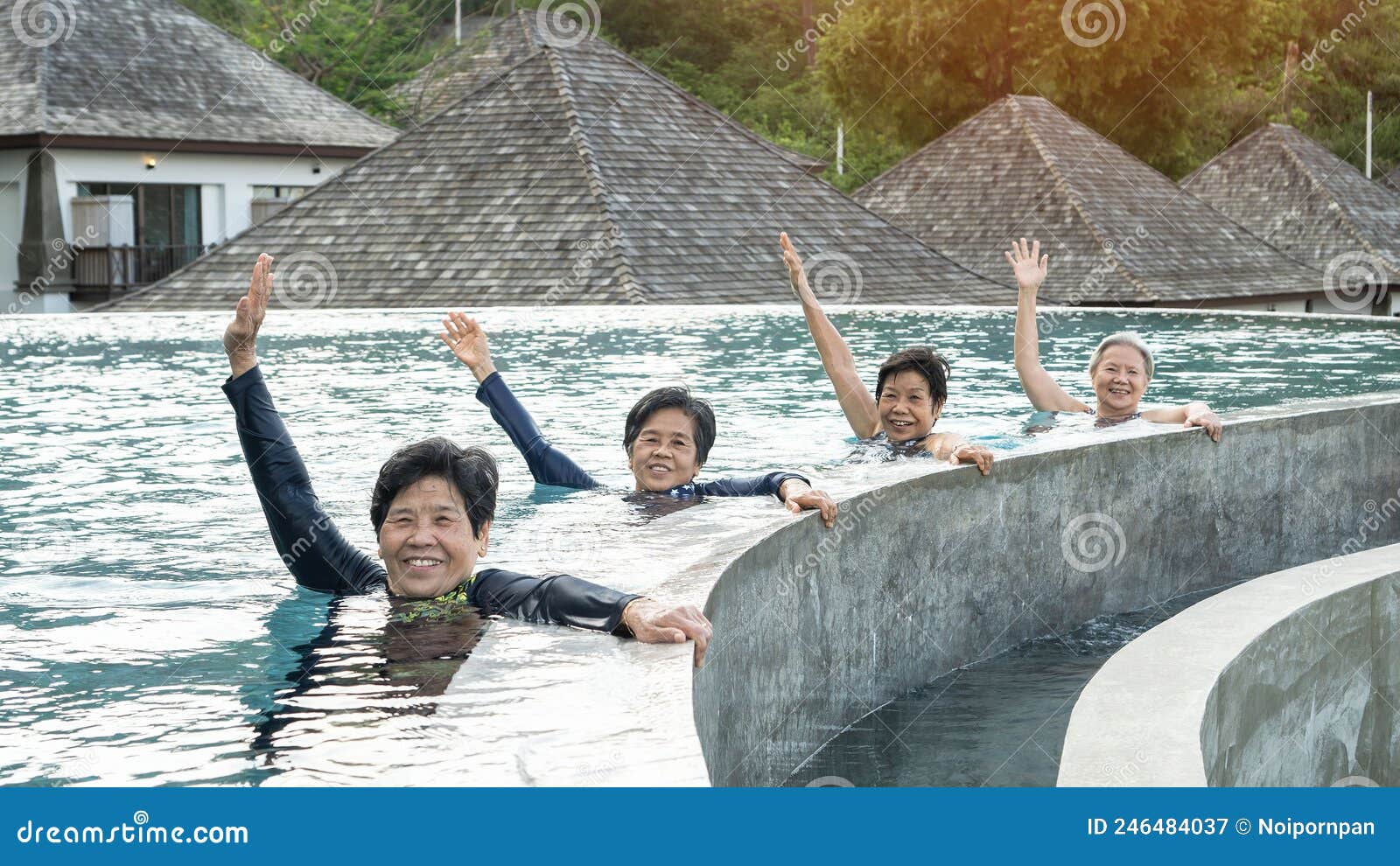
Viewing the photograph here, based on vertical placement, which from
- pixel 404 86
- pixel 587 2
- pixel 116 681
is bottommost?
pixel 116 681

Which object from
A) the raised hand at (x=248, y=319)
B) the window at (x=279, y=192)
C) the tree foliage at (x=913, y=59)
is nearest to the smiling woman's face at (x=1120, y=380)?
the raised hand at (x=248, y=319)

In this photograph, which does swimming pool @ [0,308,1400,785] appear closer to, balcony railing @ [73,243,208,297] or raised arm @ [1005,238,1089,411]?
raised arm @ [1005,238,1089,411]

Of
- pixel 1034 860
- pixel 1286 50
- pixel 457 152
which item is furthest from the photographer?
pixel 1286 50

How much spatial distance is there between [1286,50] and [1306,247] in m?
13.4

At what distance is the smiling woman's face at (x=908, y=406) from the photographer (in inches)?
302

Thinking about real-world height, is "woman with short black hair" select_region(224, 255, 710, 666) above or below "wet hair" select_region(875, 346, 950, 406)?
below

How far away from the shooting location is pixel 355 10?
40281 mm

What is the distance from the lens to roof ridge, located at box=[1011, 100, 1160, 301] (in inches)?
1181

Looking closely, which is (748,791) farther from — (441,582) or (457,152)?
(457,152)

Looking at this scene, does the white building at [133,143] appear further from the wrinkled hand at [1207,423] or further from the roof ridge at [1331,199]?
the wrinkled hand at [1207,423]

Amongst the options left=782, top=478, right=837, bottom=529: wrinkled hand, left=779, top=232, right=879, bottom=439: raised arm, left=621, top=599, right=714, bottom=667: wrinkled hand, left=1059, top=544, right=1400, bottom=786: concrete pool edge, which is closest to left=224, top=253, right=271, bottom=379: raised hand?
left=621, top=599, right=714, bottom=667: wrinkled hand

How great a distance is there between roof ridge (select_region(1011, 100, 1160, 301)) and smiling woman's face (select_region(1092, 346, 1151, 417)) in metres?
21.8

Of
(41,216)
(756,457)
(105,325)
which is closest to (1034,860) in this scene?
(756,457)

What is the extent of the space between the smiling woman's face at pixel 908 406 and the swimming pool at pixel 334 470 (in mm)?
315
